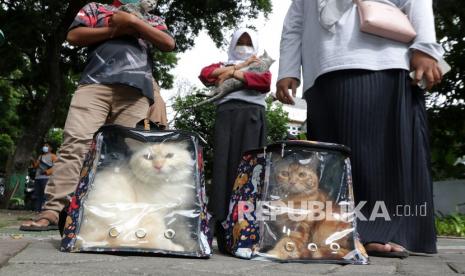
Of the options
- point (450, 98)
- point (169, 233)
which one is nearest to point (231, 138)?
point (169, 233)

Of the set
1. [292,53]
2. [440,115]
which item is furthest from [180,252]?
[440,115]

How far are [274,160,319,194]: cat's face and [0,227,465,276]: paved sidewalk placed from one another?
0.36m

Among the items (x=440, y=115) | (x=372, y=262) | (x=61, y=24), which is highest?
(x=61, y=24)

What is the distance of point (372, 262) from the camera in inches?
102

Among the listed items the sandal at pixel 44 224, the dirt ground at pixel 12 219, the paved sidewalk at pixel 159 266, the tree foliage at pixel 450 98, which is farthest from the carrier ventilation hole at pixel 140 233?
the tree foliage at pixel 450 98

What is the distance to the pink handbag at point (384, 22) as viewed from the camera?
295 centimetres

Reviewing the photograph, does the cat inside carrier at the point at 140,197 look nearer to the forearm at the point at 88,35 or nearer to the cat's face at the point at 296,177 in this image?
the cat's face at the point at 296,177

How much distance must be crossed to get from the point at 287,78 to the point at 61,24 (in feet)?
36.4

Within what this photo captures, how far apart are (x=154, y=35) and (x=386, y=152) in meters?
1.60

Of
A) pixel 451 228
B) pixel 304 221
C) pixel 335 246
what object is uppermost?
pixel 451 228

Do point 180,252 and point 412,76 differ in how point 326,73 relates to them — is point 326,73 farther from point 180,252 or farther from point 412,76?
point 180,252

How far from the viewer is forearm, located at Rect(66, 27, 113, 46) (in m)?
3.68

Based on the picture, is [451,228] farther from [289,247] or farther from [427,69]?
[289,247]

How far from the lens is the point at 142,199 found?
8.62ft
